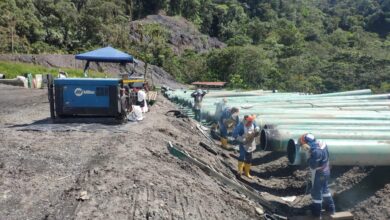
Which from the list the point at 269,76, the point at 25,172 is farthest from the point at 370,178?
the point at 269,76

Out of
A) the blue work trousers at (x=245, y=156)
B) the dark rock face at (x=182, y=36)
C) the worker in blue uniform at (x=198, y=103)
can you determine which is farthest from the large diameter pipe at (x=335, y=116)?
the dark rock face at (x=182, y=36)

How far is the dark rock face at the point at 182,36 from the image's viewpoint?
73.3 m

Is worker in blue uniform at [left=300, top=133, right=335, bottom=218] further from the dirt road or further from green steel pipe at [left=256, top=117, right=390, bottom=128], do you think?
green steel pipe at [left=256, top=117, right=390, bottom=128]

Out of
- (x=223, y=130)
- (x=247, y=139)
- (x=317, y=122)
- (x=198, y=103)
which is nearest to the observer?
(x=247, y=139)

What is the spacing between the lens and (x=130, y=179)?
6484 mm

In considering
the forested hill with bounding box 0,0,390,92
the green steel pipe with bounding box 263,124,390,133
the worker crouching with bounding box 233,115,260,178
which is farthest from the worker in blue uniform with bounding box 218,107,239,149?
the forested hill with bounding box 0,0,390,92

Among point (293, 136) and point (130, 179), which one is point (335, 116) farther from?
point (130, 179)

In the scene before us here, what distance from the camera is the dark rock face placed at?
73312 mm

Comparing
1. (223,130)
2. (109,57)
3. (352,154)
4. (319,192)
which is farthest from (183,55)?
(319,192)

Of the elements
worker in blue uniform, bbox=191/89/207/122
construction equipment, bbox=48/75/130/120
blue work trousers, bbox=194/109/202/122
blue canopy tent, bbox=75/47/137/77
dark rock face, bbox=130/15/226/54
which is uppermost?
dark rock face, bbox=130/15/226/54

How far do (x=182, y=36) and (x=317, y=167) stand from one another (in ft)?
225

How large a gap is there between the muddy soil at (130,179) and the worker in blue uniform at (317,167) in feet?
2.75

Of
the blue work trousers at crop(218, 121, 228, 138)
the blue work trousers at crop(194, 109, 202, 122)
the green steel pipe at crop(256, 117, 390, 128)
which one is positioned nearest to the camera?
A: the green steel pipe at crop(256, 117, 390, 128)

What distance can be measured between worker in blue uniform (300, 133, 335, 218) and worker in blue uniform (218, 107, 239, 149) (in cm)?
462
